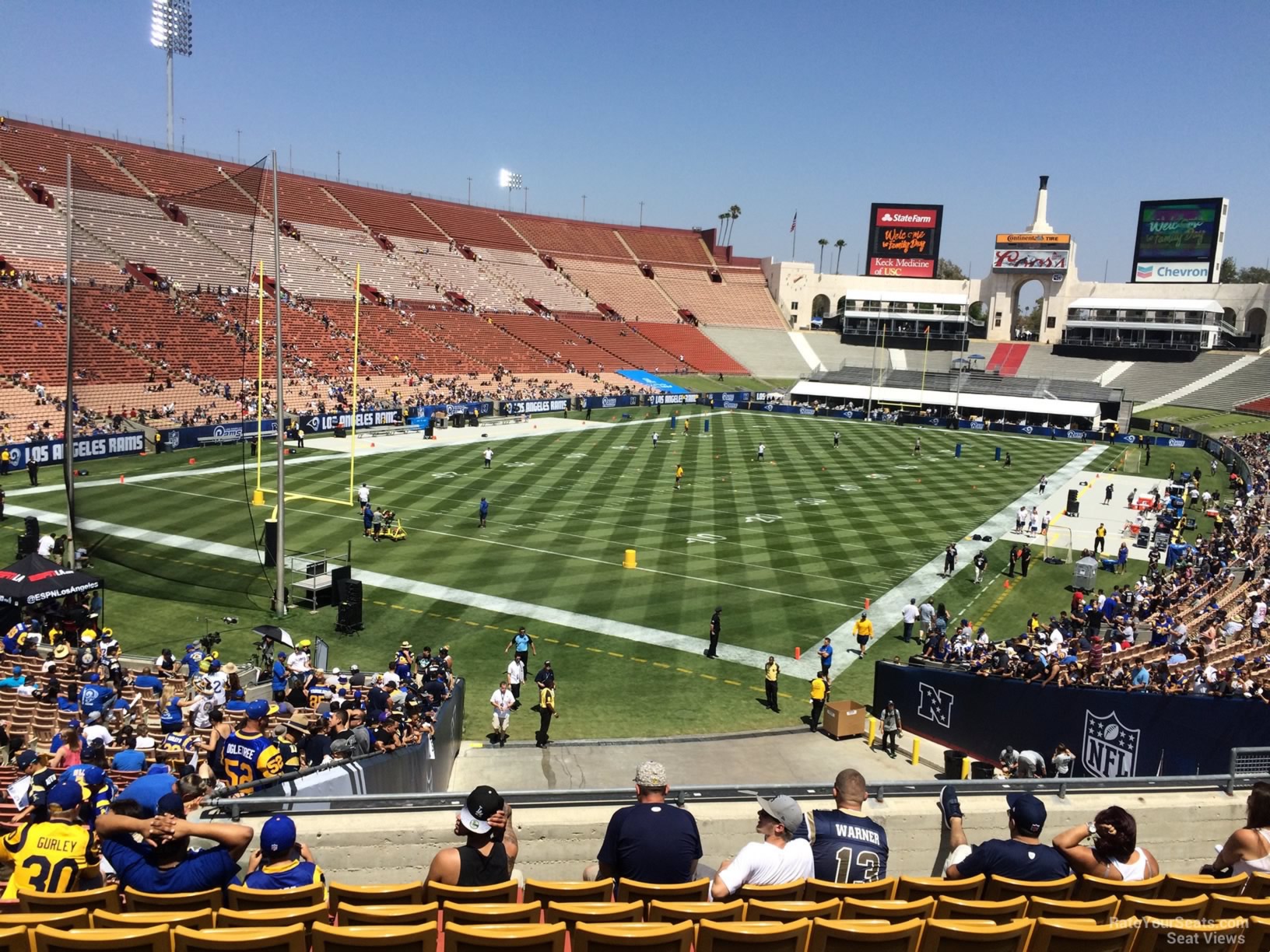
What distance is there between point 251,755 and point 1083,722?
464 inches

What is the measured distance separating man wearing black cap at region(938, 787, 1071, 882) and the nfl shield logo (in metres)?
8.33

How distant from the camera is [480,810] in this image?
496cm

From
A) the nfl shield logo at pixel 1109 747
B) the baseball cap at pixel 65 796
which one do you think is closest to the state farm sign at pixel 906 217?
the nfl shield logo at pixel 1109 747

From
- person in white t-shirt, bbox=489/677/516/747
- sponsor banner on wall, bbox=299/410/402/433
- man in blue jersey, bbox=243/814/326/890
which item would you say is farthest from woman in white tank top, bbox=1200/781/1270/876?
sponsor banner on wall, bbox=299/410/402/433

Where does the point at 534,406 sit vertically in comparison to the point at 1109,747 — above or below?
above

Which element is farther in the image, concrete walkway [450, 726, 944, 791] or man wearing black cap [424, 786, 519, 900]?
concrete walkway [450, 726, 944, 791]

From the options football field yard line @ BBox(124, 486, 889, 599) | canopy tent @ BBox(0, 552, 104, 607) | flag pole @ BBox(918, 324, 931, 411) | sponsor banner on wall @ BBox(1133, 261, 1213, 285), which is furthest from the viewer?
sponsor banner on wall @ BBox(1133, 261, 1213, 285)

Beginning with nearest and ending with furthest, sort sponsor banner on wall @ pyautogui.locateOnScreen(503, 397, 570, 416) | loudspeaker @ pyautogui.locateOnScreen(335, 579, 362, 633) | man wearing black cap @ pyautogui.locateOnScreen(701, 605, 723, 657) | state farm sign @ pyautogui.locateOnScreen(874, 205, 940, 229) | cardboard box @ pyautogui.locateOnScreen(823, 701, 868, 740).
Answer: cardboard box @ pyautogui.locateOnScreen(823, 701, 868, 740), man wearing black cap @ pyautogui.locateOnScreen(701, 605, 723, 657), loudspeaker @ pyautogui.locateOnScreen(335, 579, 362, 633), sponsor banner on wall @ pyautogui.locateOnScreen(503, 397, 570, 416), state farm sign @ pyautogui.locateOnScreen(874, 205, 940, 229)

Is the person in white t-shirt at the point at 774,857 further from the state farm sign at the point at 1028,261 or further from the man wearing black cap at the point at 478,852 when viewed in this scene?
the state farm sign at the point at 1028,261

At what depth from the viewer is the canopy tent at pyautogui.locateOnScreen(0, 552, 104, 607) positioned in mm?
17545

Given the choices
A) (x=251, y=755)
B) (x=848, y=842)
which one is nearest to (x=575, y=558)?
(x=251, y=755)

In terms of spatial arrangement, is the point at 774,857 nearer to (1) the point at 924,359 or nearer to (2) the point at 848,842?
(2) the point at 848,842

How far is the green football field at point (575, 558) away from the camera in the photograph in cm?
1980

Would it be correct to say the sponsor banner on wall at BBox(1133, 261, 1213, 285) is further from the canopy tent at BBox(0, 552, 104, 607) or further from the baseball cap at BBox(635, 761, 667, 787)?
the baseball cap at BBox(635, 761, 667, 787)
